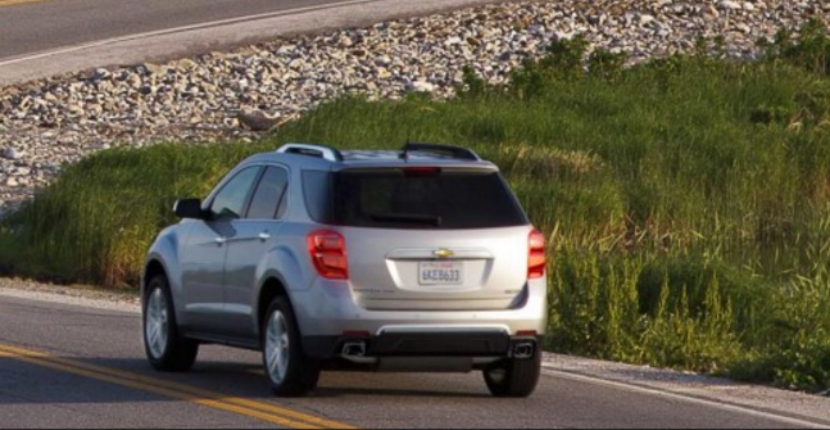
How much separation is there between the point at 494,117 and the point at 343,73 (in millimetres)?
4493

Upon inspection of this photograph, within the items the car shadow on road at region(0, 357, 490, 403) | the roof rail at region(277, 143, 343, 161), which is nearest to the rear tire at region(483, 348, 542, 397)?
the car shadow on road at region(0, 357, 490, 403)

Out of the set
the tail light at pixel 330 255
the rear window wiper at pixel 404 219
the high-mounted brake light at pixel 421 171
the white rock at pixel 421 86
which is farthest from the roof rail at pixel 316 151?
the white rock at pixel 421 86

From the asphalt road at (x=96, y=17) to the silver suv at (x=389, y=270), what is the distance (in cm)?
1988

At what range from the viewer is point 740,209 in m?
23.9

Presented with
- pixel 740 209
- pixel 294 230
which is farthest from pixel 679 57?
pixel 294 230

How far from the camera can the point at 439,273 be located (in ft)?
41.4

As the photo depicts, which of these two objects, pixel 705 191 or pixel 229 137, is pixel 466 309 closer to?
pixel 705 191

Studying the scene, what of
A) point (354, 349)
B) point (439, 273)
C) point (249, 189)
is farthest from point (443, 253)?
point (249, 189)

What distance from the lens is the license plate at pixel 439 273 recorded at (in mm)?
12594

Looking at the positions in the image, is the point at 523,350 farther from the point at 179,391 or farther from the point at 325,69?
the point at 325,69

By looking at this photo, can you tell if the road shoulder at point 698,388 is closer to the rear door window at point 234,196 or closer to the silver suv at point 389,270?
the silver suv at point 389,270

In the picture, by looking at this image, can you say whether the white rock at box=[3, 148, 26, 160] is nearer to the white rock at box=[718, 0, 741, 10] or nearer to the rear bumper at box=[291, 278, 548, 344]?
the white rock at box=[718, 0, 741, 10]

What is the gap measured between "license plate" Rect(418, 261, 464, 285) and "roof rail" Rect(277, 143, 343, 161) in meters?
0.97

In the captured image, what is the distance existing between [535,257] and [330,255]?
4.22ft
